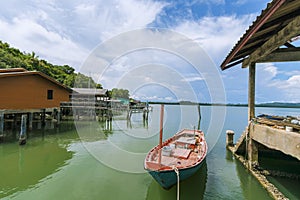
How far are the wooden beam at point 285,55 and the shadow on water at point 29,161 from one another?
9023 millimetres

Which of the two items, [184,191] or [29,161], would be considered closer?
[184,191]

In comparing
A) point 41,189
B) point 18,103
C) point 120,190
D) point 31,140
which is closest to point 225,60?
point 120,190

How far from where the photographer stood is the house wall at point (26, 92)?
463 inches

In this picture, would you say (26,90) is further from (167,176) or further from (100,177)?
(167,176)

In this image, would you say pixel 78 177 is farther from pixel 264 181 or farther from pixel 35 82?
pixel 35 82

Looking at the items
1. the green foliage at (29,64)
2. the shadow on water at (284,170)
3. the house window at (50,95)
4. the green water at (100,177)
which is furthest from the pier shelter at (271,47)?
the green foliage at (29,64)

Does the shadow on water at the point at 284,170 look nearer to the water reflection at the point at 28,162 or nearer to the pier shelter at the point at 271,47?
the pier shelter at the point at 271,47

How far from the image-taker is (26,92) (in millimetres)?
13250

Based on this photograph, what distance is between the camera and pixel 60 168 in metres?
7.64

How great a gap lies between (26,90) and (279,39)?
14969mm

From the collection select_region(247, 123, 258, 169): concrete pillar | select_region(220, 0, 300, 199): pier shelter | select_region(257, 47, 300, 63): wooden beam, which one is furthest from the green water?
select_region(257, 47, 300, 63): wooden beam

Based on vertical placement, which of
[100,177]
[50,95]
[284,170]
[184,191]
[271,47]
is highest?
[271,47]

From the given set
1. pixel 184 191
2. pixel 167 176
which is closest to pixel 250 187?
pixel 184 191

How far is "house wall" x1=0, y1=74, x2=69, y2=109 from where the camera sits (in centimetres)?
1176
